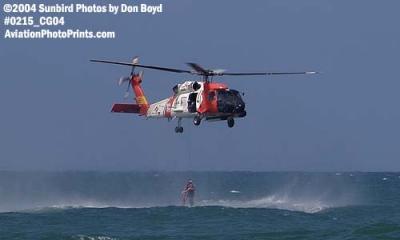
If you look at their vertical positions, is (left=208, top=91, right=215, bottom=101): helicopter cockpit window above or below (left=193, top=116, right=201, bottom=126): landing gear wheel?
above

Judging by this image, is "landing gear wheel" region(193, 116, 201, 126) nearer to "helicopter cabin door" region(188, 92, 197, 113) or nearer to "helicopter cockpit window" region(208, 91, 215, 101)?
"helicopter cabin door" region(188, 92, 197, 113)

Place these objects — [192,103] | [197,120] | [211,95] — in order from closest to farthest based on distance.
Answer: [211,95], [197,120], [192,103]

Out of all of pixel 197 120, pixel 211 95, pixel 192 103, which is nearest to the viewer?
pixel 211 95

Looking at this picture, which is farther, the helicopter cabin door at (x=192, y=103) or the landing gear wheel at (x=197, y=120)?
the helicopter cabin door at (x=192, y=103)

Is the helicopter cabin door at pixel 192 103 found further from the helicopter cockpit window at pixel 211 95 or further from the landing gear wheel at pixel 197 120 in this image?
the helicopter cockpit window at pixel 211 95

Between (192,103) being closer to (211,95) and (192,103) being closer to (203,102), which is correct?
(203,102)

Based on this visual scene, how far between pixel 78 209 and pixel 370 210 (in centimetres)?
2141

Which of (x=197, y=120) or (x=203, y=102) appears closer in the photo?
(x=203, y=102)

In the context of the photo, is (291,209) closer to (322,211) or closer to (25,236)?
(322,211)

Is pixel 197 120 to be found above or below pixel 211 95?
below

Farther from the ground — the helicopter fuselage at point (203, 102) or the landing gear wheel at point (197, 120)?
the helicopter fuselage at point (203, 102)

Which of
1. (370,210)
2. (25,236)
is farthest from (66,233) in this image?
(370,210)

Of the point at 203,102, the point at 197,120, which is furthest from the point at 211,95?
the point at 197,120

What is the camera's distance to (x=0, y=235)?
5616 centimetres
